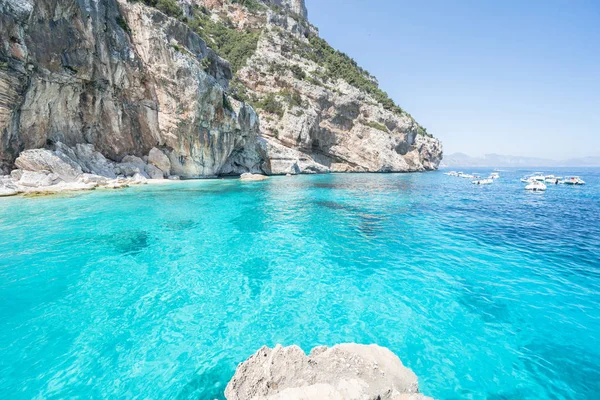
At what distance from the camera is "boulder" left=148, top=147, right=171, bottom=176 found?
35.7m

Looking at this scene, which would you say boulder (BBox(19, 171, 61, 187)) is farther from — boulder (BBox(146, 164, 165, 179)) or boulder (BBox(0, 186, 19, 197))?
boulder (BBox(146, 164, 165, 179))

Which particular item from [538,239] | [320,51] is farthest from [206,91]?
[320,51]

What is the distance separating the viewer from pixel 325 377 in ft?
10.7

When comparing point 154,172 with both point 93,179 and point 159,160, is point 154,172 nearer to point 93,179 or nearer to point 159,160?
point 159,160

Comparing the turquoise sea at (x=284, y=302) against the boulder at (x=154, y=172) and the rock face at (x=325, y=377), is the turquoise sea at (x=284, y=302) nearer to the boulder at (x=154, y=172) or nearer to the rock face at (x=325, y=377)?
the rock face at (x=325, y=377)

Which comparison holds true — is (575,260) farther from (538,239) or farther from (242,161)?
(242,161)

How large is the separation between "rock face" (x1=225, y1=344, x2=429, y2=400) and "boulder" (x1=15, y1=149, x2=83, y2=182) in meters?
32.0

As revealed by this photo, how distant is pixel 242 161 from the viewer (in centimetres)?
4878

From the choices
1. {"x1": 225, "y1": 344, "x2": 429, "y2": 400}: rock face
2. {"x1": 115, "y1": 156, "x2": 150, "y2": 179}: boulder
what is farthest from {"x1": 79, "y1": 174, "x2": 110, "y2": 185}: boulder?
{"x1": 225, "y1": 344, "x2": 429, "y2": 400}: rock face

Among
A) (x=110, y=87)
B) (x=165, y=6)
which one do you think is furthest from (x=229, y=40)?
(x=110, y=87)

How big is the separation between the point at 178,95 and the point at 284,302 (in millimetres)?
Answer: 35500

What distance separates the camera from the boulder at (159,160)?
35.7m

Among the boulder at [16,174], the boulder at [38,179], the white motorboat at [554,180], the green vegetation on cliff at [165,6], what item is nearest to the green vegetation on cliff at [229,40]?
the green vegetation on cliff at [165,6]

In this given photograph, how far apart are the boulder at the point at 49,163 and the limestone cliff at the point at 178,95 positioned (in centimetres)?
141
